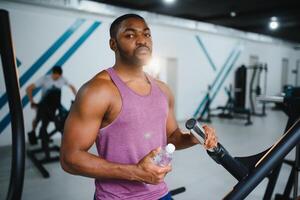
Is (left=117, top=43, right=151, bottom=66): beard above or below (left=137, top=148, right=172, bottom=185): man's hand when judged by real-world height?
above

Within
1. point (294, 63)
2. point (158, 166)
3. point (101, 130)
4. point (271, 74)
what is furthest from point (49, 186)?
point (294, 63)

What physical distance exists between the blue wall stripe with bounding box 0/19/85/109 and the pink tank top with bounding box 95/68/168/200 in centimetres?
456

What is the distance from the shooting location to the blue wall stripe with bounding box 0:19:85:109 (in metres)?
5.24

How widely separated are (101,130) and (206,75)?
797 cm

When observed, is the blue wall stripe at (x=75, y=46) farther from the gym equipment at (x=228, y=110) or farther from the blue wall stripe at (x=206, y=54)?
the gym equipment at (x=228, y=110)

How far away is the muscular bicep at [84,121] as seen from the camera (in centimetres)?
106

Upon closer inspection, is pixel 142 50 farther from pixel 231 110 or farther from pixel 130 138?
pixel 231 110

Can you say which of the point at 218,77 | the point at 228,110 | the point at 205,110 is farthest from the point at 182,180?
the point at 218,77

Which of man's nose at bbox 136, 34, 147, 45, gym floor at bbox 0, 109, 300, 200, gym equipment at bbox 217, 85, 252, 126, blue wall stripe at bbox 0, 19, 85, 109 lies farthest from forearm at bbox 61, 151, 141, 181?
gym equipment at bbox 217, 85, 252, 126

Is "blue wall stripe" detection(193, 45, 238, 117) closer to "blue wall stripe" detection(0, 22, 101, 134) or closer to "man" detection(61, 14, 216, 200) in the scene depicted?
"blue wall stripe" detection(0, 22, 101, 134)

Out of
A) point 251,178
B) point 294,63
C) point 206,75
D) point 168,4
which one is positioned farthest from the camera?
point 294,63

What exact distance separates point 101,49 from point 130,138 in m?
5.25

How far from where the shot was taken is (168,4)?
633 centimetres

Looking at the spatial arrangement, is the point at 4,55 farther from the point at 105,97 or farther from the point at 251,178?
the point at 251,178
